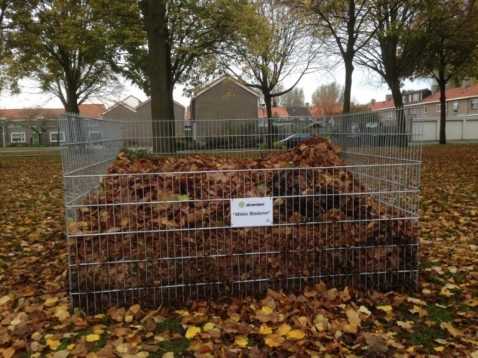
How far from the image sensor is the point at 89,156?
493cm

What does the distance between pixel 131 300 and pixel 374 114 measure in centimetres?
373

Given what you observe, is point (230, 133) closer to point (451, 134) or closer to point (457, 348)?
point (457, 348)

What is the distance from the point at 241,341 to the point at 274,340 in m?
0.23

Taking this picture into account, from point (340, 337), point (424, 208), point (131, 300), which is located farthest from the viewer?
point (424, 208)

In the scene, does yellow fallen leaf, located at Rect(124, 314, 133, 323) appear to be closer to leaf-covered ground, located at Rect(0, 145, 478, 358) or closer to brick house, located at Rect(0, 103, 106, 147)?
leaf-covered ground, located at Rect(0, 145, 478, 358)

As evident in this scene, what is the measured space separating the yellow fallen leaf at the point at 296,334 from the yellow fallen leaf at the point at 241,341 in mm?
315

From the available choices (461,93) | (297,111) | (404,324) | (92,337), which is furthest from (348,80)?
(297,111)

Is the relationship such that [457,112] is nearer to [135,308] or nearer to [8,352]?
[135,308]

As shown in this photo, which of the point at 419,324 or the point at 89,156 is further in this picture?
the point at 89,156

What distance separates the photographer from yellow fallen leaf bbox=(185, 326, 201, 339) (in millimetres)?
3120

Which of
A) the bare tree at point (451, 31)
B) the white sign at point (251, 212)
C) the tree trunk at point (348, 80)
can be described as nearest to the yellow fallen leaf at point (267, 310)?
the white sign at point (251, 212)

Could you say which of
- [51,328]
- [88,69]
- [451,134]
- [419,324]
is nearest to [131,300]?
[51,328]

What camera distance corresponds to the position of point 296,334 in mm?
3053

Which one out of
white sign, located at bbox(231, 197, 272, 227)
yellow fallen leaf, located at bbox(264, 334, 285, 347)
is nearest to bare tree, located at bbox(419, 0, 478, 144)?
white sign, located at bbox(231, 197, 272, 227)
